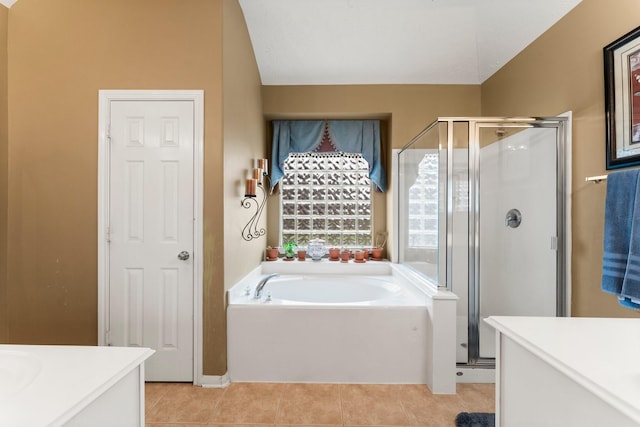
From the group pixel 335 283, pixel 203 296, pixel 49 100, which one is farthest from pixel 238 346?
pixel 49 100

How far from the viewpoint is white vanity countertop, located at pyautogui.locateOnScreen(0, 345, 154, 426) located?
588mm

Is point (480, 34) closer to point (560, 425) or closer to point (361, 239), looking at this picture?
point (361, 239)

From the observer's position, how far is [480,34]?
2652mm

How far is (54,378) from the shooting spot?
0.71 m

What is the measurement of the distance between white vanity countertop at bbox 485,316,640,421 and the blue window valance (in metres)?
2.61

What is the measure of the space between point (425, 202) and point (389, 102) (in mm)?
1316

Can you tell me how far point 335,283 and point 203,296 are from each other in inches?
54.5

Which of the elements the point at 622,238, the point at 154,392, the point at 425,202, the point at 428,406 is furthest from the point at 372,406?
the point at 622,238

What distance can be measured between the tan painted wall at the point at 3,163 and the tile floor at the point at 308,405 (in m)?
1.13

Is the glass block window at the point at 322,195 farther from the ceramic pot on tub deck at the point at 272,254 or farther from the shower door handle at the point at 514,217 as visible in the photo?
the shower door handle at the point at 514,217

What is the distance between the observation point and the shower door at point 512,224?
2146mm

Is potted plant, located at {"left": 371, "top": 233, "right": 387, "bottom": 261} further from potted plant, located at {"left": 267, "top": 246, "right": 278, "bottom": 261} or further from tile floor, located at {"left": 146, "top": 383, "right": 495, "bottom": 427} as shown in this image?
tile floor, located at {"left": 146, "top": 383, "right": 495, "bottom": 427}

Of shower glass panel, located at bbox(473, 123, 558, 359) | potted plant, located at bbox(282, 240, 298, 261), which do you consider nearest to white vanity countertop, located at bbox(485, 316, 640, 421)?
shower glass panel, located at bbox(473, 123, 558, 359)

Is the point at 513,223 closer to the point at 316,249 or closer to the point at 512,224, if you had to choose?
the point at 512,224
